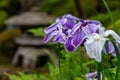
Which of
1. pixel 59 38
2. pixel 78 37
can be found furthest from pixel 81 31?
pixel 59 38

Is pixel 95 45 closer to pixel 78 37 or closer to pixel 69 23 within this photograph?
pixel 78 37

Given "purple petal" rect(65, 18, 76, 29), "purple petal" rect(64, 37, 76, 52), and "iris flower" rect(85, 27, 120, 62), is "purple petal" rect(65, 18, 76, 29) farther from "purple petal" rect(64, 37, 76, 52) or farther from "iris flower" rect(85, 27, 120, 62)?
"iris flower" rect(85, 27, 120, 62)

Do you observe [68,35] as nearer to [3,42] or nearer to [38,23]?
[38,23]

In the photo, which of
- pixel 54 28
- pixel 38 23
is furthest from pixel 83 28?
pixel 38 23

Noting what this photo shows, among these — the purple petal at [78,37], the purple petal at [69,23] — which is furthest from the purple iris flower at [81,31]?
the purple petal at [69,23]

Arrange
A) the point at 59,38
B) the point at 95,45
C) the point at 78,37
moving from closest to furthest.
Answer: the point at 95,45
the point at 78,37
the point at 59,38

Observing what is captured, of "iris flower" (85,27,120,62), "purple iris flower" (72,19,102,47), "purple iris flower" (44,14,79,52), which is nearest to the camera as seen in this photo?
"iris flower" (85,27,120,62)

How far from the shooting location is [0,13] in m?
11.5

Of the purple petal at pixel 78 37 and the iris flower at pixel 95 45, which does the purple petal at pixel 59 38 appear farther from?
the iris flower at pixel 95 45

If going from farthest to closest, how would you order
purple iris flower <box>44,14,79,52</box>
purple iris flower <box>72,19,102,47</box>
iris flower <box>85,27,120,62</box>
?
purple iris flower <box>44,14,79,52</box>, purple iris flower <box>72,19,102,47</box>, iris flower <box>85,27,120,62</box>

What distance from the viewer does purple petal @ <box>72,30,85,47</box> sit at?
1.30m

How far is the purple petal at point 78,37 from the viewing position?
130cm

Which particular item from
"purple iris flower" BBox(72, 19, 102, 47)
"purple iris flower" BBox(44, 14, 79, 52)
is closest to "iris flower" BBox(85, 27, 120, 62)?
"purple iris flower" BBox(72, 19, 102, 47)

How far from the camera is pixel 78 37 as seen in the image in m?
1.30
